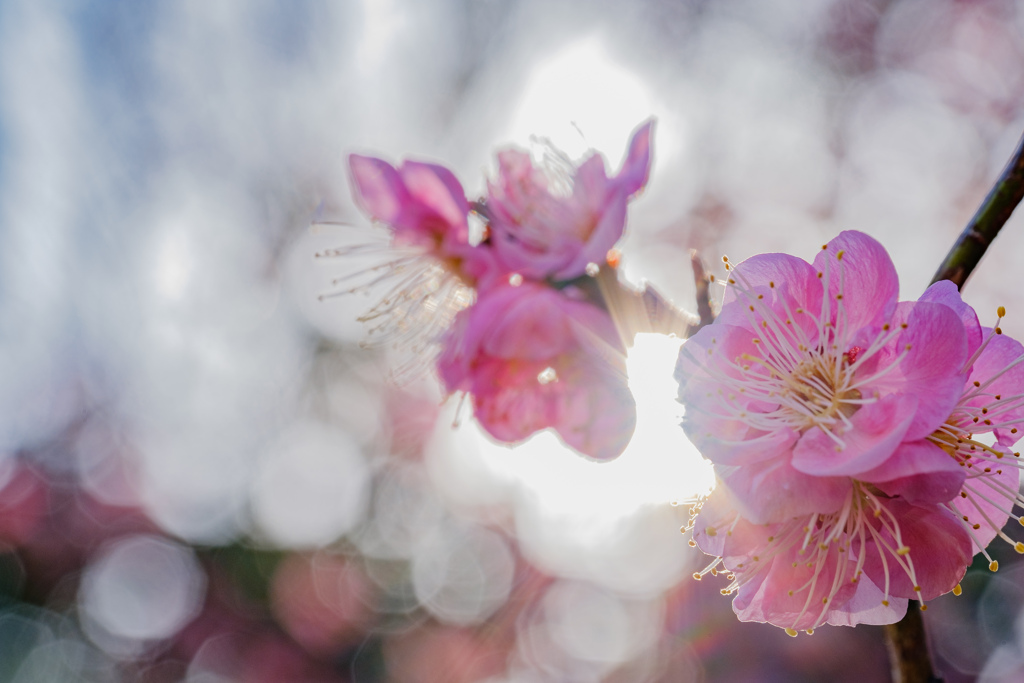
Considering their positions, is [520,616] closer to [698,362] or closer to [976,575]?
[976,575]

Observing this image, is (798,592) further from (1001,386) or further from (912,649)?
(1001,386)

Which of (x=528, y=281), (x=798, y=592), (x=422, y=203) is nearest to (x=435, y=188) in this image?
(x=422, y=203)

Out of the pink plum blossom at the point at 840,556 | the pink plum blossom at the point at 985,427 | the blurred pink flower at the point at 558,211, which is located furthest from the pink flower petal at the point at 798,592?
the blurred pink flower at the point at 558,211

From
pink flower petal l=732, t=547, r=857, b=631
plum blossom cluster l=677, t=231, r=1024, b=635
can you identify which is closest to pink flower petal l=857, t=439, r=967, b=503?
plum blossom cluster l=677, t=231, r=1024, b=635

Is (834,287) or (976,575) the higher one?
(834,287)

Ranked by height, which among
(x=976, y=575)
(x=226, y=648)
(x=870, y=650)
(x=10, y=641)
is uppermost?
(x=976, y=575)

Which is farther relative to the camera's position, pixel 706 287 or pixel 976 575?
pixel 976 575

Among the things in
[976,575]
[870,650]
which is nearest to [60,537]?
[870,650]
